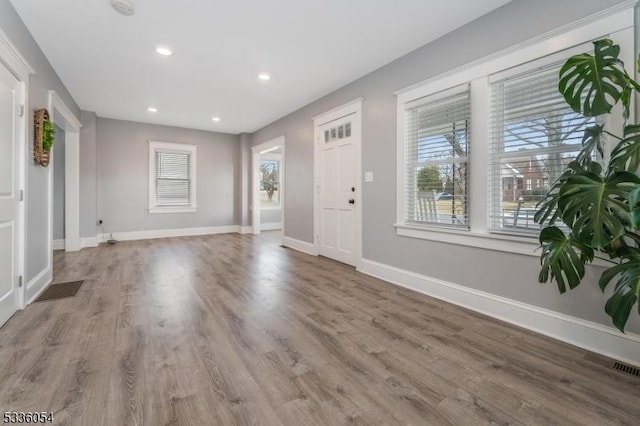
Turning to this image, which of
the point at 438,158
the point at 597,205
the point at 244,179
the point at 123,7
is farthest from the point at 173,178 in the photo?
the point at 597,205

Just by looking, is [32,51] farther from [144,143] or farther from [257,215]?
[257,215]

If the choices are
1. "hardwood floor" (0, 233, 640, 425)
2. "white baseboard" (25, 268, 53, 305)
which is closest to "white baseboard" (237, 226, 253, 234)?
"white baseboard" (25, 268, 53, 305)

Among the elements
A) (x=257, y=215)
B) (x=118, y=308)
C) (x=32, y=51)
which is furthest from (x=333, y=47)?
(x=257, y=215)

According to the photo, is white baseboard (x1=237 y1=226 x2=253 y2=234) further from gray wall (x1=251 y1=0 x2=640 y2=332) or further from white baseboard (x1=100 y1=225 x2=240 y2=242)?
gray wall (x1=251 y1=0 x2=640 y2=332)

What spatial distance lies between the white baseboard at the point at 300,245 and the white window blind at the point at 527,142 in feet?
9.89

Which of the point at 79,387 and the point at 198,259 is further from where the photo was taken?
the point at 198,259

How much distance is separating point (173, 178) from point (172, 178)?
0.07ft

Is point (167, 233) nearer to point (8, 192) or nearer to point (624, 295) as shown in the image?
point (8, 192)

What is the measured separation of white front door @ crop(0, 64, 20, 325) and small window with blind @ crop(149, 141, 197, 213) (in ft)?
14.1

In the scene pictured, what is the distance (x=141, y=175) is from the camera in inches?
261

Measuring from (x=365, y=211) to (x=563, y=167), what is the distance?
2122 mm

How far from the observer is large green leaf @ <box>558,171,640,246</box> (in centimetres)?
147

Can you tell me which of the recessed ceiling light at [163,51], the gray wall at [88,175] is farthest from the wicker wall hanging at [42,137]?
the gray wall at [88,175]

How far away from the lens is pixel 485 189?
263 centimetres
